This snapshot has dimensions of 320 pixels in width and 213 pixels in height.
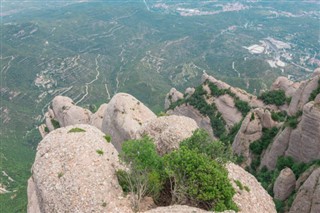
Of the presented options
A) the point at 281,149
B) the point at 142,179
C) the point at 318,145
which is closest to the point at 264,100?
the point at 281,149

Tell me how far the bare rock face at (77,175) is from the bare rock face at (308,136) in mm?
24884

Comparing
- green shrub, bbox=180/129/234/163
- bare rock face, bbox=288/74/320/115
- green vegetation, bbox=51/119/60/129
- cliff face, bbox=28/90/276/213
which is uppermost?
green shrub, bbox=180/129/234/163

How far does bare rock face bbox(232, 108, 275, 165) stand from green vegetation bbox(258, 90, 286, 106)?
1845cm

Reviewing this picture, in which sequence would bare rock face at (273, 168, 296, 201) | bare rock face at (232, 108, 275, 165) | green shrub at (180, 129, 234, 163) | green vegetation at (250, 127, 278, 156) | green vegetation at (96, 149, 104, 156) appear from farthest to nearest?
bare rock face at (232, 108, 275, 165), green vegetation at (250, 127, 278, 156), bare rock face at (273, 168, 296, 201), green vegetation at (96, 149, 104, 156), green shrub at (180, 129, 234, 163)

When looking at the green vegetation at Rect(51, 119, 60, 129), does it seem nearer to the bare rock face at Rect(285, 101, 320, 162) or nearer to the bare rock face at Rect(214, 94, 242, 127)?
the bare rock face at Rect(214, 94, 242, 127)

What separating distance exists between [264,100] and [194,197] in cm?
6139

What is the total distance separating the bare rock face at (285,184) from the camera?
136 ft

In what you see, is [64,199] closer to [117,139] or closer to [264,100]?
[117,139]

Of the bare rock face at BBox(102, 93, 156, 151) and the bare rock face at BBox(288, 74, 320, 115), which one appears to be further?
the bare rock face at BBox(102, 93, 156, 151)

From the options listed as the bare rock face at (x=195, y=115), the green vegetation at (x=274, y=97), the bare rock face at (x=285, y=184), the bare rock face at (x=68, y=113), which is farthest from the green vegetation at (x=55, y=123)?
the bare rock face at (x=285, y=184)

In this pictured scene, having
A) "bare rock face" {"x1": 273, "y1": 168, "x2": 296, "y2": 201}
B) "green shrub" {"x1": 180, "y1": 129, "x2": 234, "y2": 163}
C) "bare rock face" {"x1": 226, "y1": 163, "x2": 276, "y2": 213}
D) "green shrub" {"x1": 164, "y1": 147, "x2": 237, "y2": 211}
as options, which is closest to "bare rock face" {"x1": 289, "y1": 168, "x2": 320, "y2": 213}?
"bare rock face" {"x1": 273, "y1": 168, "x2": 296, "y2": 201}

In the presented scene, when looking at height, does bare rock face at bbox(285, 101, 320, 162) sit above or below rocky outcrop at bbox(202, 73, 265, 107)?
above

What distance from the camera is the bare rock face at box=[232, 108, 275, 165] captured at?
59188 mm

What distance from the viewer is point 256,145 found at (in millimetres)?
57781
